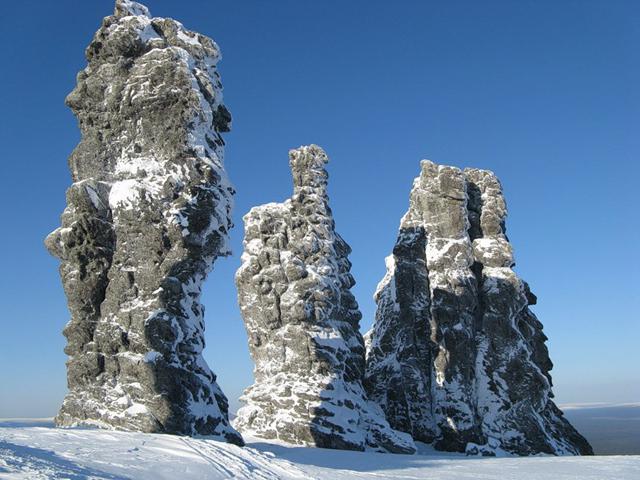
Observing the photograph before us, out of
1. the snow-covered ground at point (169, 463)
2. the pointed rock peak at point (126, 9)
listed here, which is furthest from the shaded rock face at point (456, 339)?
the pointed rock peak at point (126, 9)

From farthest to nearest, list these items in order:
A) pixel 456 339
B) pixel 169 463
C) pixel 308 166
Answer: pixel 456 339, pixel 308 166, pixel 169 463

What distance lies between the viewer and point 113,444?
12.1 meters

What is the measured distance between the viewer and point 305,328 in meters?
33.1

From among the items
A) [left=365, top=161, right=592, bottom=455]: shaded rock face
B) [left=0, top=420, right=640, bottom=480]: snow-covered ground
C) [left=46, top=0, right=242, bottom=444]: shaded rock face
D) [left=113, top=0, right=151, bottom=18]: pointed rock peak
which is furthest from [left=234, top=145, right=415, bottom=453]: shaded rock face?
[left=113, top=0, right=151, bottom=18]: pointed rock peak

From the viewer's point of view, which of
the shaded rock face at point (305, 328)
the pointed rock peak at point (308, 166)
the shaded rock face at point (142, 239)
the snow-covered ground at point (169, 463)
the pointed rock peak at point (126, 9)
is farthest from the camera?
the pointed rock peak at point (308, 166)

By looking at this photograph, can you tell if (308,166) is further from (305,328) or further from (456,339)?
(456,339)

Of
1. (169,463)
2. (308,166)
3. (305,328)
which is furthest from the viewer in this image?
(308,166)

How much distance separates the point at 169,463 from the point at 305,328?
74.4 ft

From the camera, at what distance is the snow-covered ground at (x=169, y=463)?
926 centimetres

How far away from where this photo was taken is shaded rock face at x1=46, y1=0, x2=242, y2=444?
19172 mm

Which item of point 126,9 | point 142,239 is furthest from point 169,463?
point 126,9

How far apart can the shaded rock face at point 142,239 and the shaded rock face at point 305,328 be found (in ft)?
36.8

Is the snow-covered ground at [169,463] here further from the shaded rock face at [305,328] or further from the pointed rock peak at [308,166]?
the pointed rock peak at [308,166]

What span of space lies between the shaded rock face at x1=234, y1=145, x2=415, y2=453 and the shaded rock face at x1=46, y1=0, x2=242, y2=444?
11.2 meters
